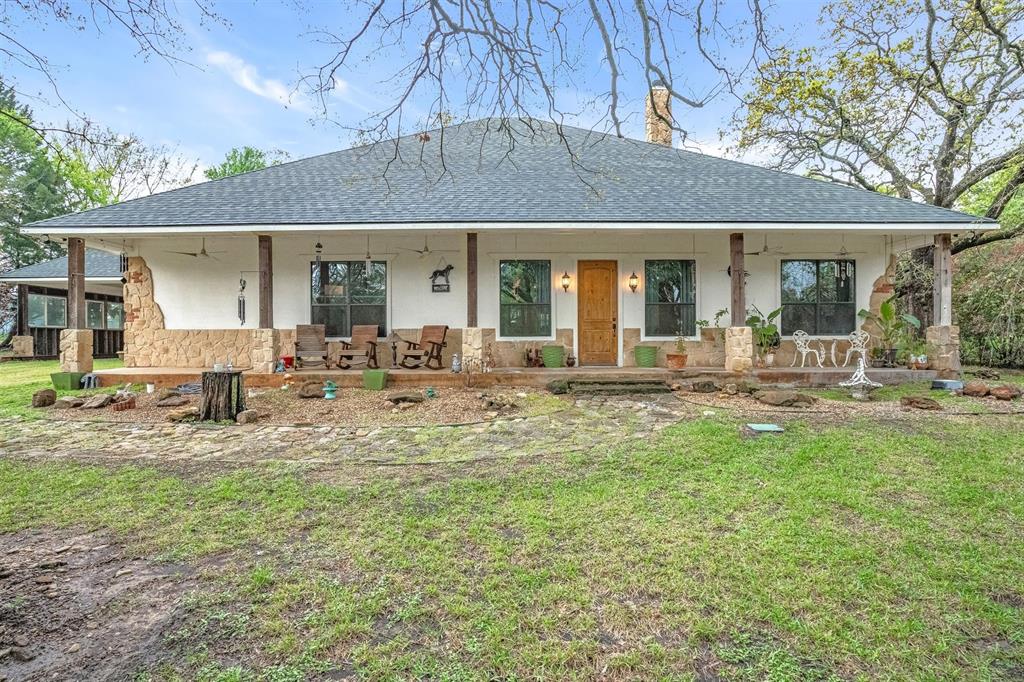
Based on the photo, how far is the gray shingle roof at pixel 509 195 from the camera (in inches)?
353

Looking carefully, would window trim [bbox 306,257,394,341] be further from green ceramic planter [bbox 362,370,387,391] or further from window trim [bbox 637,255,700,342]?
window trim [bbox 637,255,700,342]

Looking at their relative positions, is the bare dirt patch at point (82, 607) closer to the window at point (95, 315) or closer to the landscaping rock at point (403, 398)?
the landscaping rock at point (403, 398)

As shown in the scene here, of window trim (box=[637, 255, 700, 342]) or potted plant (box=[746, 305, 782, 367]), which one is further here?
window trim (box=[637, 255, 700, 342])

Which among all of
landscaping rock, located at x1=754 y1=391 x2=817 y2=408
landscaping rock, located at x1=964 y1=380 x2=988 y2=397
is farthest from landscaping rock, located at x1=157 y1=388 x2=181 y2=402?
landscaping rock, located at x1=964 y1=380 x2=988 y2=397

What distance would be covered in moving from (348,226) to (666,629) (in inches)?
320

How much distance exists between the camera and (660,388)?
27.7 ft

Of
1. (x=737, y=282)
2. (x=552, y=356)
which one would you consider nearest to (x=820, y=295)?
(x=737, y=282)

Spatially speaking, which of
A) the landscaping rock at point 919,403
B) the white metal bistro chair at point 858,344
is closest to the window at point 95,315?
the white metal bistro chair at point 858,344

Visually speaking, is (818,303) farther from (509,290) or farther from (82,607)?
(82,607)

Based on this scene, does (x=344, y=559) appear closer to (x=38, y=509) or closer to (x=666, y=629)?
(x=666, y=629)

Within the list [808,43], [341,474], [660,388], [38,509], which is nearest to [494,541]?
[341,474]

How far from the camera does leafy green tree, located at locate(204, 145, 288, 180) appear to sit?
29.4 m

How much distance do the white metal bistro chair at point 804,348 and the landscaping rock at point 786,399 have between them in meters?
2.45

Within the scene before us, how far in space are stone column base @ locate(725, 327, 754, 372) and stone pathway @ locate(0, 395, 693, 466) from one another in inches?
117
